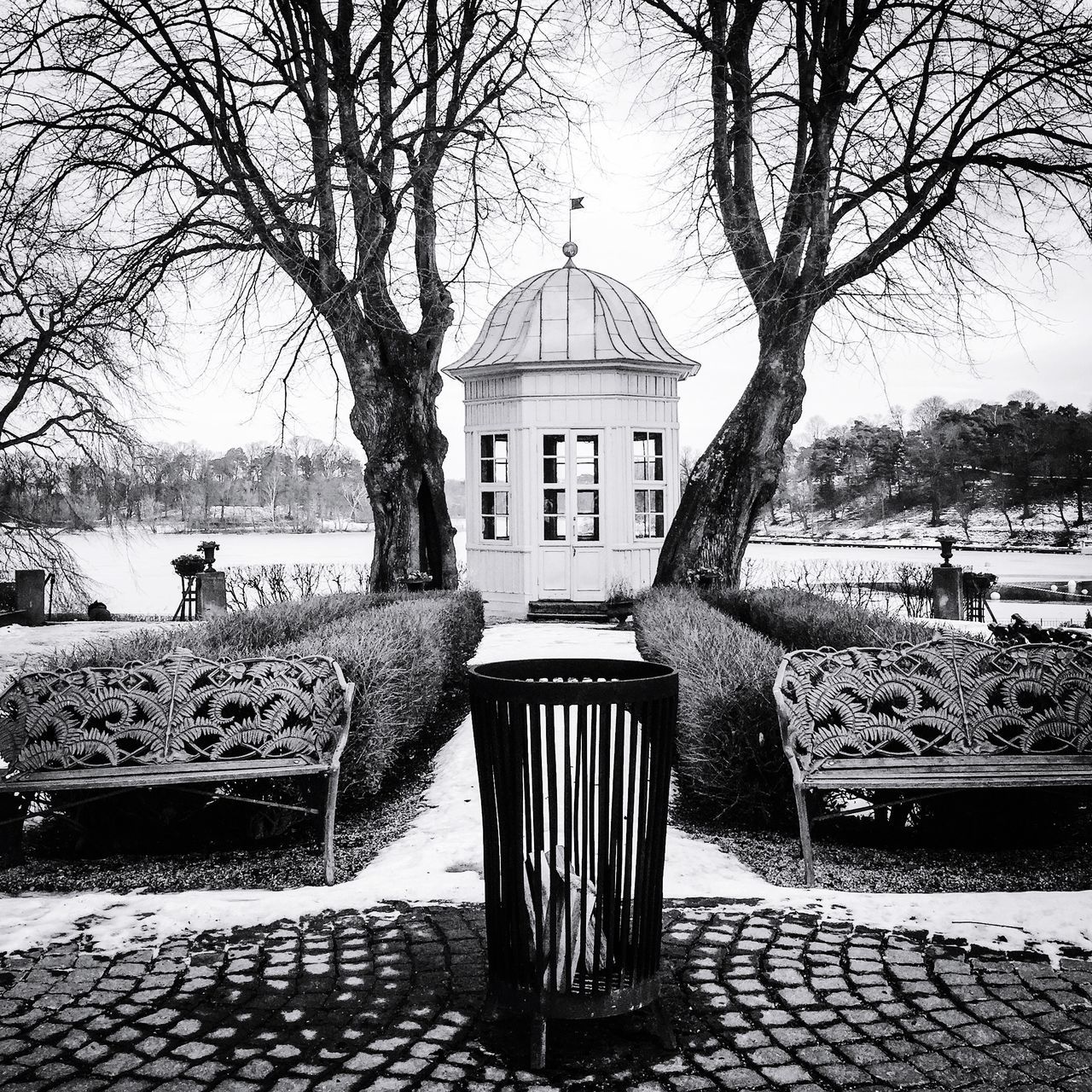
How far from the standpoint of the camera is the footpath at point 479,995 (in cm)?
307

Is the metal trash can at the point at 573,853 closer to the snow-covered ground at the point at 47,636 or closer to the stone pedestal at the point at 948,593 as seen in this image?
the snow-covered ground at the point at 47,636

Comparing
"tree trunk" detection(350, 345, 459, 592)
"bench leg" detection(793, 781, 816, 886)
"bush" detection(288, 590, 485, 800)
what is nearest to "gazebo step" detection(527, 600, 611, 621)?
"tree trunk" detection(350, 345, 459, 592)

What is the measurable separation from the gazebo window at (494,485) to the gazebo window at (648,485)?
217 cm

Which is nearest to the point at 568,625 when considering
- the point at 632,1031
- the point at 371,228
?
the point at 371,228

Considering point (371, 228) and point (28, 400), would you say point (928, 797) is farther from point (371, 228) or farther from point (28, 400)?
point (28, 400)

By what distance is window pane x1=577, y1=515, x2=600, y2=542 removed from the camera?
16.3 metres

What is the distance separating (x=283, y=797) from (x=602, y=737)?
9.56 ft

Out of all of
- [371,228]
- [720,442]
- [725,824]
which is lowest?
[725,824]

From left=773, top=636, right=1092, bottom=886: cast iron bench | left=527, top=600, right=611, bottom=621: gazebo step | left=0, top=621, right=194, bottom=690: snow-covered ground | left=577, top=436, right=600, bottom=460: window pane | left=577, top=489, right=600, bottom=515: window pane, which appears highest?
left=577, top=436, right=600, bottom=460: window pane

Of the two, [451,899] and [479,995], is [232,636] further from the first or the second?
[479,995]

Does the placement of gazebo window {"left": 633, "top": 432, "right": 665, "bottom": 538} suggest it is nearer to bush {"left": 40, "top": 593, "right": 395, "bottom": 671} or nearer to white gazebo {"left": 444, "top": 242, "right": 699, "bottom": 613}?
white gazebo {"left": 444, "top": 242, "right": 699, "bottom": 613}

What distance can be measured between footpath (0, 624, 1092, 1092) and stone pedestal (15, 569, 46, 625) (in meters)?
15.5

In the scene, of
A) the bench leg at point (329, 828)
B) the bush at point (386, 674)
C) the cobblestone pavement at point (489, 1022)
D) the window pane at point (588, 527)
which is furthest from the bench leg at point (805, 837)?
the window pane at point (588, 527)

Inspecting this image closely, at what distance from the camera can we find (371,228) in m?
12.6
